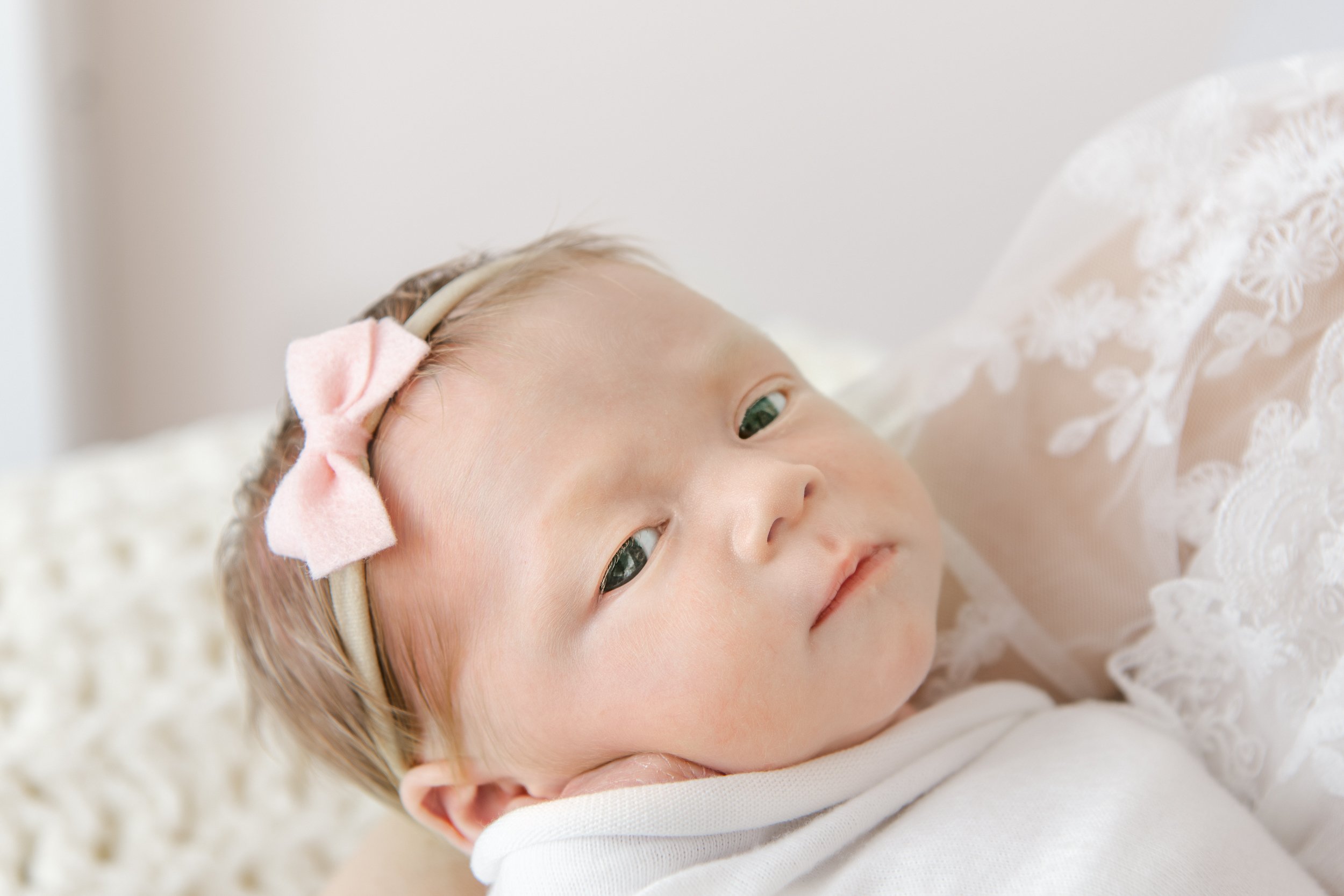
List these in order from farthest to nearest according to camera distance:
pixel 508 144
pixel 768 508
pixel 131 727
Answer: pixel 508 144, pixel 131 727, pixel 768 508

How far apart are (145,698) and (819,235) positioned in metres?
1.62

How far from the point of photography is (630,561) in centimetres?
81

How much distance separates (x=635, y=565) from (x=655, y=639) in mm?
58

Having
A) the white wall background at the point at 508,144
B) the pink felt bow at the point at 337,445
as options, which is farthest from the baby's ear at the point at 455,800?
the white wall background at the point at 508,144

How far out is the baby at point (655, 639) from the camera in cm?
78

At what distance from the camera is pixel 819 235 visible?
7.72 feet

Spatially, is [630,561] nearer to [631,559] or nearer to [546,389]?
[631,559]

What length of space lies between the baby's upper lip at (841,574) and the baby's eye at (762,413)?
0.14 m

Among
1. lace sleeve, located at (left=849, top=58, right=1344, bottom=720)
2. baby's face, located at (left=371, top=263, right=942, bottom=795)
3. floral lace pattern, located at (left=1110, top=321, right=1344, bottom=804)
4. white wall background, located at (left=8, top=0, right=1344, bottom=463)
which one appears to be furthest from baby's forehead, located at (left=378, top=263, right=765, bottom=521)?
white wall background, located at (left=8, top=0, right=1344, bottom=463)

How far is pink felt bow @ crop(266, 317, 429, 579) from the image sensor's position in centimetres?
81

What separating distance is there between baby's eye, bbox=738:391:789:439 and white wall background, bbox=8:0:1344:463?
125 centimetres

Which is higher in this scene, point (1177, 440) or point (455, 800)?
point (1177, 440)

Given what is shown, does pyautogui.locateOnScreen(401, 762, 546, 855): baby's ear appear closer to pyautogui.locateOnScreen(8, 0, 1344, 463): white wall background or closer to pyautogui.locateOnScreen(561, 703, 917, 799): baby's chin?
pyautogui.locateOnScreen(561, 703, 917, 799): baby's chin

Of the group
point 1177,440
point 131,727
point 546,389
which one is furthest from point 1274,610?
point 131,727
